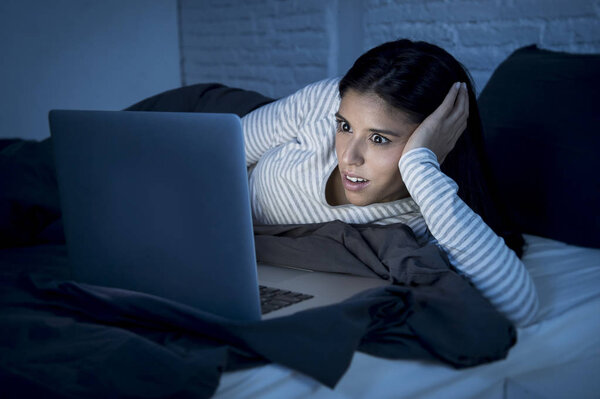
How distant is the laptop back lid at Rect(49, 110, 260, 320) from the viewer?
2.66 feet

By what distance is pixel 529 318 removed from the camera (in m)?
1.03

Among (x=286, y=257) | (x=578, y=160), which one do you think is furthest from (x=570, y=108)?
(x=286, y=257)

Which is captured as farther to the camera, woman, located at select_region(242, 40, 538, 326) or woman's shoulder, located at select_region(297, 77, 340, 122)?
woman's shoulder, located at select_region(297, 77, 340, 122)

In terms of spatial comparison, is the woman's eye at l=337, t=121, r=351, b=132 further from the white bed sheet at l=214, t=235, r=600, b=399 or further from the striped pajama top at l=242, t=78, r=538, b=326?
the white bed sheet at l=214, t=235, r=600, b=399

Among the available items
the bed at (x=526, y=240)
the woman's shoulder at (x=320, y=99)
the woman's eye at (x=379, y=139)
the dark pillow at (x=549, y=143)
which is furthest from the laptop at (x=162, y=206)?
the dark pillow at (x=549, y=143)

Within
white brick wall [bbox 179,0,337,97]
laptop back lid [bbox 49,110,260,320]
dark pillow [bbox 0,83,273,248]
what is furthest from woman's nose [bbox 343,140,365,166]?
white brick wall [bbox 179,0,337,97]

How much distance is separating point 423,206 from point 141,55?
274 centimetres

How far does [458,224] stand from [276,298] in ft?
1.31

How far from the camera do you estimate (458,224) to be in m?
1.15

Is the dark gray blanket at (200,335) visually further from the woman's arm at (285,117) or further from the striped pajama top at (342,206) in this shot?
the woman's arm at (285,117)

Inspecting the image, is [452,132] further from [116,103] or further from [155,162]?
[116,103]

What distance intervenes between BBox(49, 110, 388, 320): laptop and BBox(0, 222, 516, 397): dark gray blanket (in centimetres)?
4

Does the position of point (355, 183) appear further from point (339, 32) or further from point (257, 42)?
point (257, 42)

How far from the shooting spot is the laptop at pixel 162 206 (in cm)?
81
